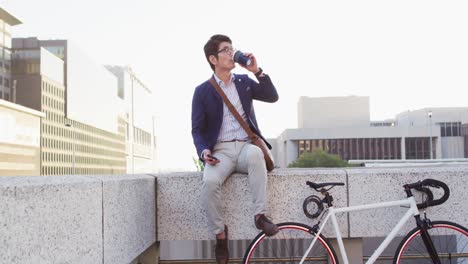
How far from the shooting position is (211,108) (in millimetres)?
4348

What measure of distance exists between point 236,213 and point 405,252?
151 centimetres

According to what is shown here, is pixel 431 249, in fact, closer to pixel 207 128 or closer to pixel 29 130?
pixel 207 128

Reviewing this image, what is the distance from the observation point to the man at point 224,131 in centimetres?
420

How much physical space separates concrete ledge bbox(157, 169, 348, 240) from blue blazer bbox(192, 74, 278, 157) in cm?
54

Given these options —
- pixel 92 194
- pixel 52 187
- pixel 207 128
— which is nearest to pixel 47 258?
pixel 52 187

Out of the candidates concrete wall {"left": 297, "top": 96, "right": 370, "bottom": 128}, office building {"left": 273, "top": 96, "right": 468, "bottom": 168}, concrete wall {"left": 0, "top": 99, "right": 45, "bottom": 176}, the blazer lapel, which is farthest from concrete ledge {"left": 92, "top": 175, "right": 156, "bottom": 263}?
concrete wall {"left": 297, "top": 96, "right": 370, "bottom": 128}

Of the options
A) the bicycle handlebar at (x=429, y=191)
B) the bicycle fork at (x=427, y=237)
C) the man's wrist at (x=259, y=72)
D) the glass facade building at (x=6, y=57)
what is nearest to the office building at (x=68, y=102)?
the glass facade building at (x=6, y=57)

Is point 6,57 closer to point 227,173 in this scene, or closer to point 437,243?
point 227,173

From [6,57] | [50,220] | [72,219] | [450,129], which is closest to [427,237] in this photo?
[72,219]

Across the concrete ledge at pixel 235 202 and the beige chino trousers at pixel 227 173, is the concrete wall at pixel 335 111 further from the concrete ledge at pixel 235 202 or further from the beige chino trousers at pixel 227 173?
the beige chino trousers at pixel 227 173

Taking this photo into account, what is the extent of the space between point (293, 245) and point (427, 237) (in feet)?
3.38

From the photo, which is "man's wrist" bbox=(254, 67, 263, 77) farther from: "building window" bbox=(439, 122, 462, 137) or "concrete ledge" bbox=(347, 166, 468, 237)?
"building window" bbox=(439, 122, 462, 137)

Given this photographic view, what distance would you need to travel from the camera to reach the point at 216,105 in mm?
4344

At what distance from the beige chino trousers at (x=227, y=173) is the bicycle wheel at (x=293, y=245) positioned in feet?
0.97
